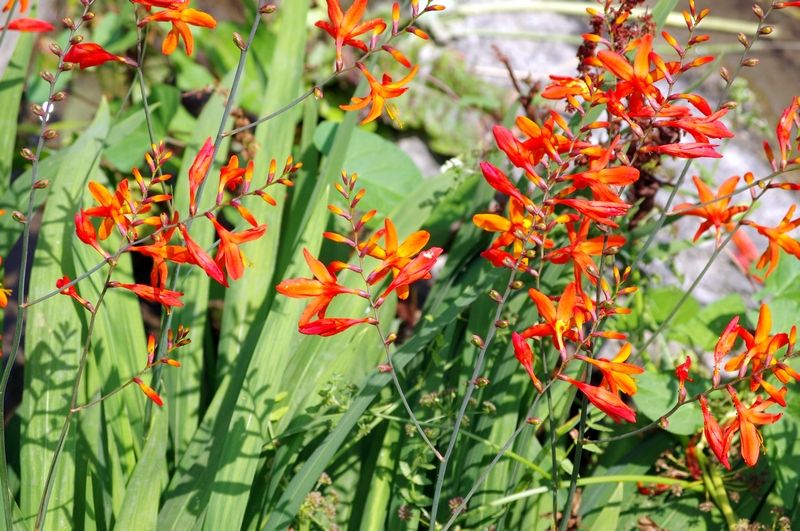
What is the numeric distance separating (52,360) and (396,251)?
0.90m

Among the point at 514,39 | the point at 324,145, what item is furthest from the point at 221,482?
the point at 514,39

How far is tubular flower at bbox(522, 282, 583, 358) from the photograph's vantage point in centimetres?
146

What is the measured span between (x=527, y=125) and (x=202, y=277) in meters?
1.04

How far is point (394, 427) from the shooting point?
6.74 ft

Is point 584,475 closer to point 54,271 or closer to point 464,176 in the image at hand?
point 464,176

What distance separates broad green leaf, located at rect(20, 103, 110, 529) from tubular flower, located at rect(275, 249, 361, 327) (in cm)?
74

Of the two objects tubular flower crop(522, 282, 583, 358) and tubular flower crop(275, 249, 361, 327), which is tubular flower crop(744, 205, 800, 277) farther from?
tubular flower crop(275, 249, 361, 327)

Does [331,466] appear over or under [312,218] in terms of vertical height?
under

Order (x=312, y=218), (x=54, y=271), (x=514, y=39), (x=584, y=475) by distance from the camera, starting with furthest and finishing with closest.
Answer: (x=514, y=39)
(x=584, y=475)
(x=312, y=218)
(x=54, y=271)

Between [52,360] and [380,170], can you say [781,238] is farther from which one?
[52,360]

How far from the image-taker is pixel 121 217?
1.53m

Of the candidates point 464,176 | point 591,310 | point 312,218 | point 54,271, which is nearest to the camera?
point 591,310

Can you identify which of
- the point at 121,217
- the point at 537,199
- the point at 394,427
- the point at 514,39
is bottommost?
the point at 394,427

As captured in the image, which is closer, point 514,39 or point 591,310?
point 591,310
